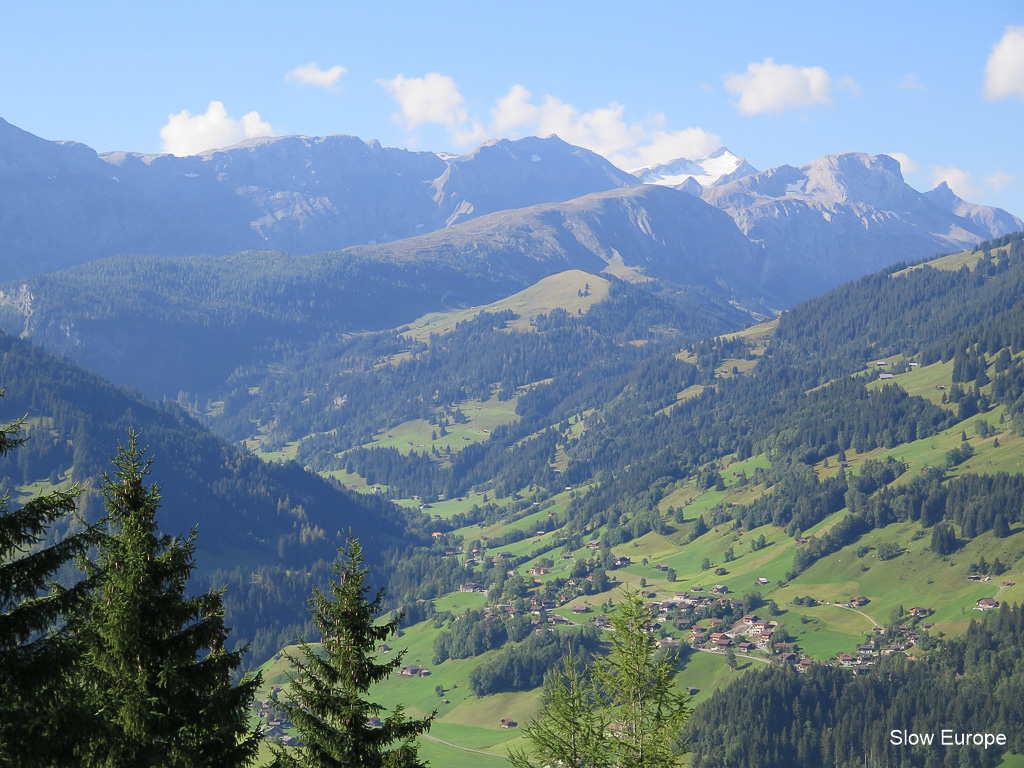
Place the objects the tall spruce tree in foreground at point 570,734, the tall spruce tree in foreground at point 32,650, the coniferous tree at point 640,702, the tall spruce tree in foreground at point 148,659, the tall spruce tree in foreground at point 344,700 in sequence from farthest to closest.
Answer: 1. the tall spruce tree in foreground at point 570,734
2. the coniferous tree at point 640,702
3. the tall spruce tree in foreground at point 344,700
4. the tall spruce tree in foreground at point 148,659
5. the tall spruce tree in foreground at point 32,650

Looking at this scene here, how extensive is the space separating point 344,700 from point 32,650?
8.63m

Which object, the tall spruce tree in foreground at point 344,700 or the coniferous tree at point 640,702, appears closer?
the tall spruce tree in foreground at point 344,700

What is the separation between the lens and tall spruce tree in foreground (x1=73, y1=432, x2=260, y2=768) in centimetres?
2295

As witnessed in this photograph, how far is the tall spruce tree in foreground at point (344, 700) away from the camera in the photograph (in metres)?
25.7

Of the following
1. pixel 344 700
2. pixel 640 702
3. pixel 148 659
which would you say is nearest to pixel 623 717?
pixel 640 702

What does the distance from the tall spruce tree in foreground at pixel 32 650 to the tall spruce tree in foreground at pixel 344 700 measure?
20.8 ft

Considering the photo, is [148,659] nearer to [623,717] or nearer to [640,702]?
[623,717]

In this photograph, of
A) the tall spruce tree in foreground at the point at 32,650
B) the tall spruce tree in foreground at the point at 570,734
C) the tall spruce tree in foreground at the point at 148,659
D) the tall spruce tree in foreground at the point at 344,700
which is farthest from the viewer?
the tall spruce tree in foreground at the point at 570,734

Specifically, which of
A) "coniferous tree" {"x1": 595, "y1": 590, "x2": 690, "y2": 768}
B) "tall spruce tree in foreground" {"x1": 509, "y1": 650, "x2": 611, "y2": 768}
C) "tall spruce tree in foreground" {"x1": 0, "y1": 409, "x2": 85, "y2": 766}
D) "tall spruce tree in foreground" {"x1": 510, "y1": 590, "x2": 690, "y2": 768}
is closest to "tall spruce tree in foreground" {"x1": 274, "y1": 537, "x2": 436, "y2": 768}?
"tall spruce tree in foreground" {"x1": 509, "y1": 650, "x2": 611, "y2": 768}

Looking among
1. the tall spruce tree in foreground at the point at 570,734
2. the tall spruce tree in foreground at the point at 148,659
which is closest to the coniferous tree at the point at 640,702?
the tall spruce tree in foreground at the point at 570,734

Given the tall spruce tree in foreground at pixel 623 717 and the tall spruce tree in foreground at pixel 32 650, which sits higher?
the tall spruce tree in foreground at pixel 32 650

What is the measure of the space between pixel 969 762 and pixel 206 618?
185725mm

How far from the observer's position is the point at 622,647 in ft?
103

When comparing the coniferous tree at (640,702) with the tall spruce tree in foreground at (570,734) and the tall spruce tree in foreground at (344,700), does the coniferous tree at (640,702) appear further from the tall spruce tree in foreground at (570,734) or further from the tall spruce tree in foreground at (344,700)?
the tall spruce tree in foreground at (344,700)
